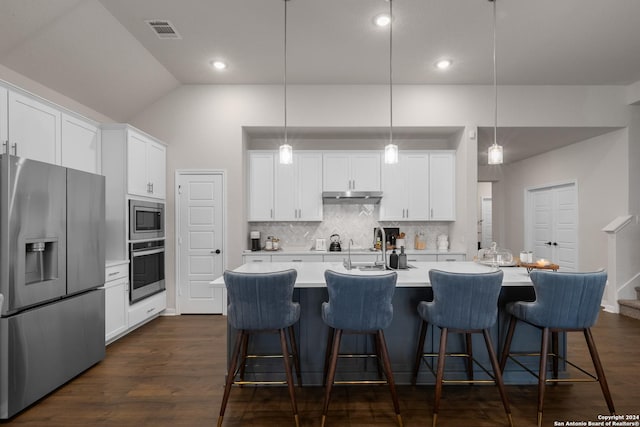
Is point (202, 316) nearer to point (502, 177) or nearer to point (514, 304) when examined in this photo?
point (514, 304)

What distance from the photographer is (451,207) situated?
16.6ft

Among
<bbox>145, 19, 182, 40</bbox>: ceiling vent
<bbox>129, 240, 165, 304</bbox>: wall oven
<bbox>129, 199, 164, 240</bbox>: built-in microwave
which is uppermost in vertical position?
<bbox>145, 19, 182, 40</bbox>: ceiling vent

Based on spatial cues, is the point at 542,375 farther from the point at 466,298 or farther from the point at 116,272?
the point at 116,272

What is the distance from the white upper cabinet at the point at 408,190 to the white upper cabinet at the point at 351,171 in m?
0.18

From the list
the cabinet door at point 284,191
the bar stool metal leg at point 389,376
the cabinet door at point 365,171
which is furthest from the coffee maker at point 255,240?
the bar stool metal leg at point 389,376

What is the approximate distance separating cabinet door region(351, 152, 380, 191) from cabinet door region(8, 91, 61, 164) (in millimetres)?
3552

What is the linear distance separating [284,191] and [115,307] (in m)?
2.57

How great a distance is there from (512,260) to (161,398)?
10.4 feet

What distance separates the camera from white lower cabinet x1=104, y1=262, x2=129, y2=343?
3.44 m

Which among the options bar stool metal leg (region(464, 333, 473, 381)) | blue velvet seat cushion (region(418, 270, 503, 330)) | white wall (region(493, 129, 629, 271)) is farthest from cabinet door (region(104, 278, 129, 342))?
white wall (region(493, 129, 629, 271))

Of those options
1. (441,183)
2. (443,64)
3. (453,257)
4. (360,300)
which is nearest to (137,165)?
(360,300)

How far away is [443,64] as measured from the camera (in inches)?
164

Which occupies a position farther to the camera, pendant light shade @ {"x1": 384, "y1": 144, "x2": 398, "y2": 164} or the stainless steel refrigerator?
pendant light shade @ {"x1": 384, "y1": 144, "x2": 398, "y2": 164}

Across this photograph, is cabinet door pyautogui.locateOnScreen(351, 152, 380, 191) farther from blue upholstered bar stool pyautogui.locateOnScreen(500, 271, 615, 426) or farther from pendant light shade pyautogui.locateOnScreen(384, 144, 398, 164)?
blue upholstered bar stool pyautogui.locateOnScreen(500, 271, 615, 426)
